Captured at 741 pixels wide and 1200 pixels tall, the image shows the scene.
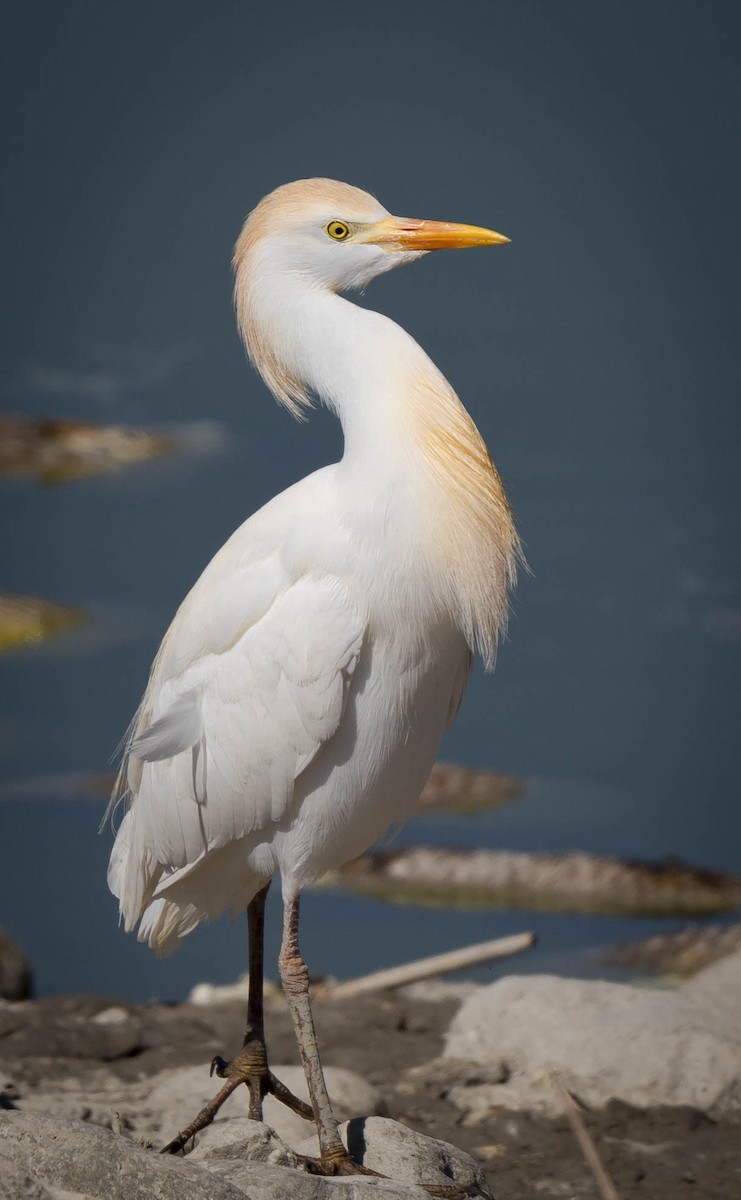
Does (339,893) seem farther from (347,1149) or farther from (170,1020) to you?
(347,1149)

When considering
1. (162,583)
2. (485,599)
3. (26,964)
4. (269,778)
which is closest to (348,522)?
(485,599)

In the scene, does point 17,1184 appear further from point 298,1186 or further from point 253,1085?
point 253,1085

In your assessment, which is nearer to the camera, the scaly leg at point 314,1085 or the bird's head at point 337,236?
the scaly leg at point 314,1085

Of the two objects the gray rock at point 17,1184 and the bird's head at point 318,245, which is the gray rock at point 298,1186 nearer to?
the gray rock at point 17,1184

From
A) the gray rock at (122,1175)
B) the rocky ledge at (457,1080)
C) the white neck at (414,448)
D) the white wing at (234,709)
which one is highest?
the white neck at (414,448)

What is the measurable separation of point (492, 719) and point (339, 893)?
1128 millimetres

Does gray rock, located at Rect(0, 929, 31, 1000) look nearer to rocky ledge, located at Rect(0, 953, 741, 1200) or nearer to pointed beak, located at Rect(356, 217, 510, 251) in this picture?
rocky ledge, located at Rect(0, 953, 741, 1200)

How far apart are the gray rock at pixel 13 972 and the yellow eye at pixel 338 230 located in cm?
376

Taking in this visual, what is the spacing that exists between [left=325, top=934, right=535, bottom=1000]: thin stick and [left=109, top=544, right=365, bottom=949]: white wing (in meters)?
2.26

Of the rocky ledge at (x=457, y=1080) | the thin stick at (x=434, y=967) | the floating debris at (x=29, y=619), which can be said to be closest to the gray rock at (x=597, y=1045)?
the rocky ledge at (x=457, y=1080)

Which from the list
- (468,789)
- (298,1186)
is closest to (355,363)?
(298,1186)

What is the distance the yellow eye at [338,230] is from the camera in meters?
2.71

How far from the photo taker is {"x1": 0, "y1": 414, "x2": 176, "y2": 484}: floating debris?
5.65 meters

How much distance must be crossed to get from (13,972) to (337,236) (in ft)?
12.5
